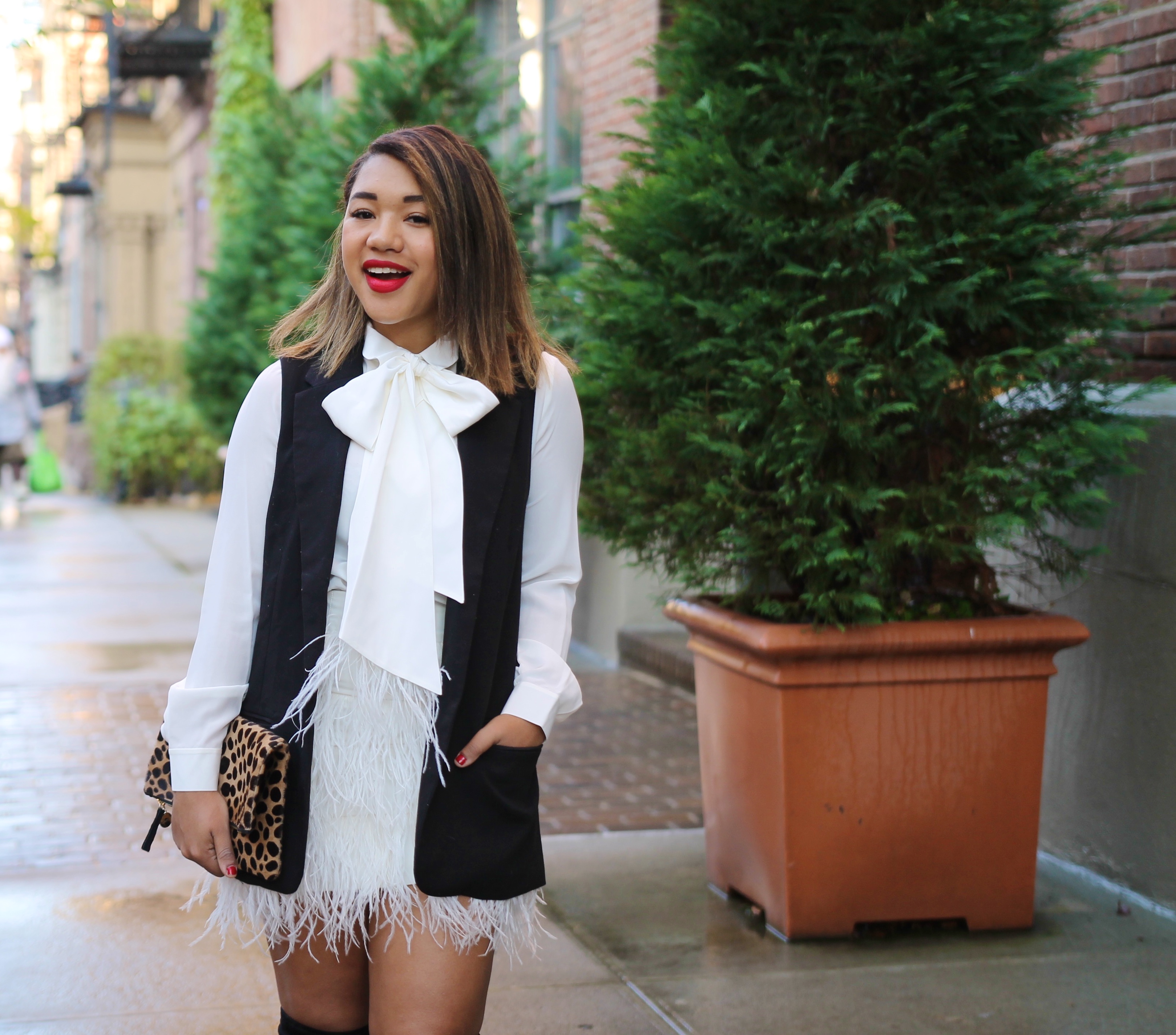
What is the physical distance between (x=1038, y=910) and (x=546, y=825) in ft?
5.74

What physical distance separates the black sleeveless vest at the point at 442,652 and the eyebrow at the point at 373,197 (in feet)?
0.96

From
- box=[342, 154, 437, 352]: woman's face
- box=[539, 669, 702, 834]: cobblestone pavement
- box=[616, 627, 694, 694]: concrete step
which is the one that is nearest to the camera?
box=[342, 154, 437, 352]: woman's face

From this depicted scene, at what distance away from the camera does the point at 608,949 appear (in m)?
4.00

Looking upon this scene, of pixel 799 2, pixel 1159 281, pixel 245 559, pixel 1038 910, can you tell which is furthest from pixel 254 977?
pixel 1159 281

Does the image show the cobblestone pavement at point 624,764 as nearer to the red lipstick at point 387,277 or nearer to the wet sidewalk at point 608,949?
the wet sidewalk at point 608,949

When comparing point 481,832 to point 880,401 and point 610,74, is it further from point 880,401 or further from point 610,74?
point 610,74

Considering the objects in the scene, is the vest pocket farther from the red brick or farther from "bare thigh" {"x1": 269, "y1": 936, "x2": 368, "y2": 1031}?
the red brick

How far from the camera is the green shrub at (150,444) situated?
64.7ft

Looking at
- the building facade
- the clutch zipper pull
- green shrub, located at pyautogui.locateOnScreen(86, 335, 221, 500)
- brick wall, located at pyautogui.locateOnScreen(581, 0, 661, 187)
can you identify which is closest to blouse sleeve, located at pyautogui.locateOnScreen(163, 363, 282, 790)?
the clutch zipper pull

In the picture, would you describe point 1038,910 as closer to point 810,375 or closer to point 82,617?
point 810,375

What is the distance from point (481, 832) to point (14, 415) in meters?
15.7

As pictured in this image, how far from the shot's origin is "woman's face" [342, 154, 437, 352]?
2303 mm

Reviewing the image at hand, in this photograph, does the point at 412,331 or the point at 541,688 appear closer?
the point at 541,688

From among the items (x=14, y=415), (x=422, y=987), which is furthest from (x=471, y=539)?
(x=14, y=415)
